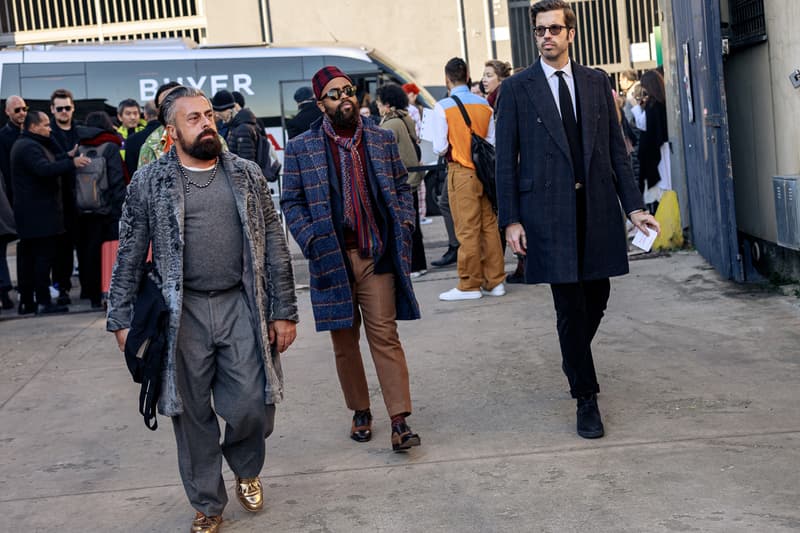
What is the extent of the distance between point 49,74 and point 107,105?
3.22ft

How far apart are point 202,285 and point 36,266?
6547mm

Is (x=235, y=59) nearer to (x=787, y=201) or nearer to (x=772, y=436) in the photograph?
(x=787, y=201)

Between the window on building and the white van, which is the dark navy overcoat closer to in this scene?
the window on building

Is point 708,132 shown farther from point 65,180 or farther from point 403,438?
point 65,180

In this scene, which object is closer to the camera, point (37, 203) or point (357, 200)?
point (357, 200)

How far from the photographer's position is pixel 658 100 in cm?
1185

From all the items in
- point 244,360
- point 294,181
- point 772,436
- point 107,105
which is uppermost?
point 107,105

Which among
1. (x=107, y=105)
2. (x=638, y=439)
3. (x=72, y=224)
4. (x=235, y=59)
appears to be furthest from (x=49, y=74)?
(x=638, y=439)

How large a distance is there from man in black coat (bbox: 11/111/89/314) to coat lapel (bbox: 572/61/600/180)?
5701 mm

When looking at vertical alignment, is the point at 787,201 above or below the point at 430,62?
→ below

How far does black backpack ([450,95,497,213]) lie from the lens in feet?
30.5

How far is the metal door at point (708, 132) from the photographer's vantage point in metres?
8.81

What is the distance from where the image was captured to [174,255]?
184 inches

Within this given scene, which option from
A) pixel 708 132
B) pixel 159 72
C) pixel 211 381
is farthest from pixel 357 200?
pixel 159 72
